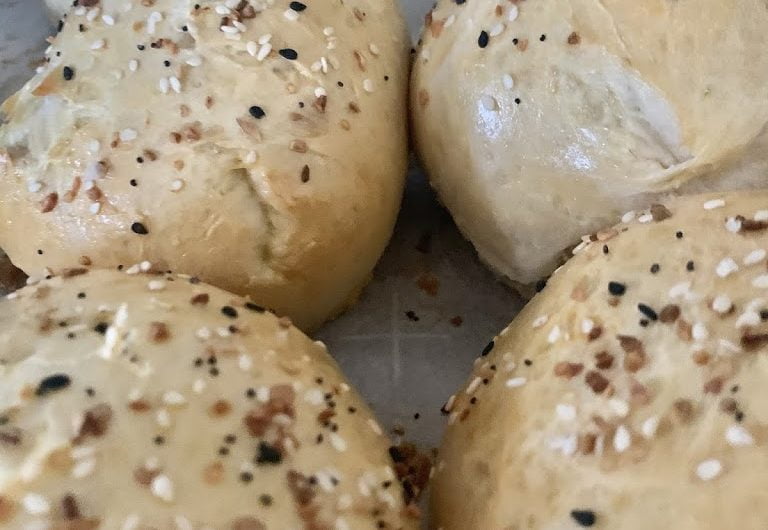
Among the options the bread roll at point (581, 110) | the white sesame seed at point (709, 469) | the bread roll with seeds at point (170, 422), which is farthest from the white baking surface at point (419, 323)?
the white sesame seed at point (709, 469)

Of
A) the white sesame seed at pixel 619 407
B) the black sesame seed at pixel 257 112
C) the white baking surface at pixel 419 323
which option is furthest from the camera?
the white baking surface at pixel 419 323

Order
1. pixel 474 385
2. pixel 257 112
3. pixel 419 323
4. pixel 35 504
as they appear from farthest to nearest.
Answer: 1. pixel 419 323
2. pixel 257 112
3. pixel 474 385
4. pixel 35 504

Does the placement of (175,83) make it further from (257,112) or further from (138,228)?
(138,228)

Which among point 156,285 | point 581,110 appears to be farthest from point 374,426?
point 581,110

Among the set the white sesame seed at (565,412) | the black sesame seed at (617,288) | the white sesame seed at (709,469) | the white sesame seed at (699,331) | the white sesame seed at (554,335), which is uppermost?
the white sesame seed at (699,331)

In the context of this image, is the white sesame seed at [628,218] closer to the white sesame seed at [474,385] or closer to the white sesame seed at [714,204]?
the white sesame seed at [714,204]

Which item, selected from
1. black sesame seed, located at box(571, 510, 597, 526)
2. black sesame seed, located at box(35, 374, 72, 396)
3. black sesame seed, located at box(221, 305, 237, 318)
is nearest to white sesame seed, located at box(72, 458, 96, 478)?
black sesame seed, located at box(35, 374, 72, 396)

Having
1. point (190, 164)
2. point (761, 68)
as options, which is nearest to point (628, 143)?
point (761, 68)
